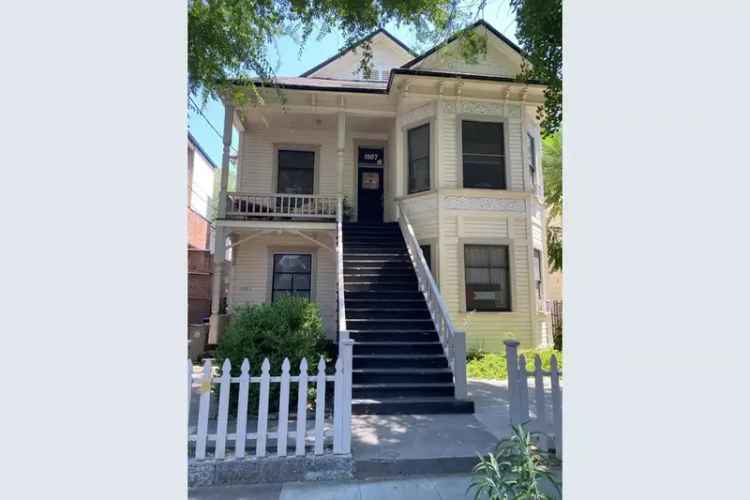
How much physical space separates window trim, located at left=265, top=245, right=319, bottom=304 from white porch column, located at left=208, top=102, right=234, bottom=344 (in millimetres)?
1316

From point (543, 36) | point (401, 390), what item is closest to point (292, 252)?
point (401, 390)

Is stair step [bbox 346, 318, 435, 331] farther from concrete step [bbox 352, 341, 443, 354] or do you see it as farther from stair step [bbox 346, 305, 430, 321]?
concrete step [bbox 352, 341, 443, 354]

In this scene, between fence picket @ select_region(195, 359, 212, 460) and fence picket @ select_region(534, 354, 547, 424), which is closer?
fence picket @ select_region(195, 359, 212, 460)

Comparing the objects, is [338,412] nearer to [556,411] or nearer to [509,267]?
[556,411]

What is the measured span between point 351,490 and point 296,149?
34.7ft

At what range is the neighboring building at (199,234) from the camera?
14086mm

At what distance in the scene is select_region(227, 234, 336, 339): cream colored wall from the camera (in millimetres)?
11680

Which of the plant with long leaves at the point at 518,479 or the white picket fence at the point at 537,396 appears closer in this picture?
the plant with long leaves at the point at 518,479

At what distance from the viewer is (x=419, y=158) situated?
11.0m

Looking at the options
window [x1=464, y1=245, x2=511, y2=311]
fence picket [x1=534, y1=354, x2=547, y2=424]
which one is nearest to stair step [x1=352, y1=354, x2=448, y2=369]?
fence picket [x1=534, y1=354, x2=547, y2=424]

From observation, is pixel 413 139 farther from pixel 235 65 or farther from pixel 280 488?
pixel 280 488

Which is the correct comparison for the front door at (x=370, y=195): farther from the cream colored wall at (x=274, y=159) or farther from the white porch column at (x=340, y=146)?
the white porch column at (x=340, y=146)

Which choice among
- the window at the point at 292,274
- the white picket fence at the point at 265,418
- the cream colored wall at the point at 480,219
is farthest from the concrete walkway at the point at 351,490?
the window at the point at 292,274

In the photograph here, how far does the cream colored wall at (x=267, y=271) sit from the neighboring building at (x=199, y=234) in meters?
2.23
